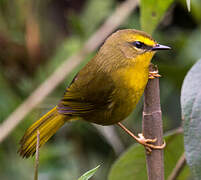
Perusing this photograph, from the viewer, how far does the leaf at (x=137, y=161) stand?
193 centimetres

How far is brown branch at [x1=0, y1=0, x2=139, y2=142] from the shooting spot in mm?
2758

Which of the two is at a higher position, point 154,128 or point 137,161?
point 154,128

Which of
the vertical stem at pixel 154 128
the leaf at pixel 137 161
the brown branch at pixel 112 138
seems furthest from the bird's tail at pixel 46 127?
the vertical stem at pixel 154 128

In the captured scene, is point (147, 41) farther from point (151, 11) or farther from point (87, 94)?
point (87, 94)

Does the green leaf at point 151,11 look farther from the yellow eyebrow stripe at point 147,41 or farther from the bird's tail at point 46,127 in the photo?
the bird's tail at point 46,127

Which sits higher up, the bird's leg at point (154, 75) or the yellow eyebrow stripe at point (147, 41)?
the yellow eyebrow stripe at point (147, 41)

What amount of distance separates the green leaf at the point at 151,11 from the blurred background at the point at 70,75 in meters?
0.98

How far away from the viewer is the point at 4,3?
331cm

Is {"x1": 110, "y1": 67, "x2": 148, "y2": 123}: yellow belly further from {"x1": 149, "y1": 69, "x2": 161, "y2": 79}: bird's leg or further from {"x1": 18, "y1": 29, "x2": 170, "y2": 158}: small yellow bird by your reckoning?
{"x1": 149, "y1": 69, "x2": 161, "y2": 79}: bird's leg

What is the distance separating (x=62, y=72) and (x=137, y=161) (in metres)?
1.08

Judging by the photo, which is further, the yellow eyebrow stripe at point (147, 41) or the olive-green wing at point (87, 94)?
the olive-green wing at point (87, 94)

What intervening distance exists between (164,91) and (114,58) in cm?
114

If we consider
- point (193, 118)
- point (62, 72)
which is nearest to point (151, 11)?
point (193, 118)

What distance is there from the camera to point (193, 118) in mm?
1435
